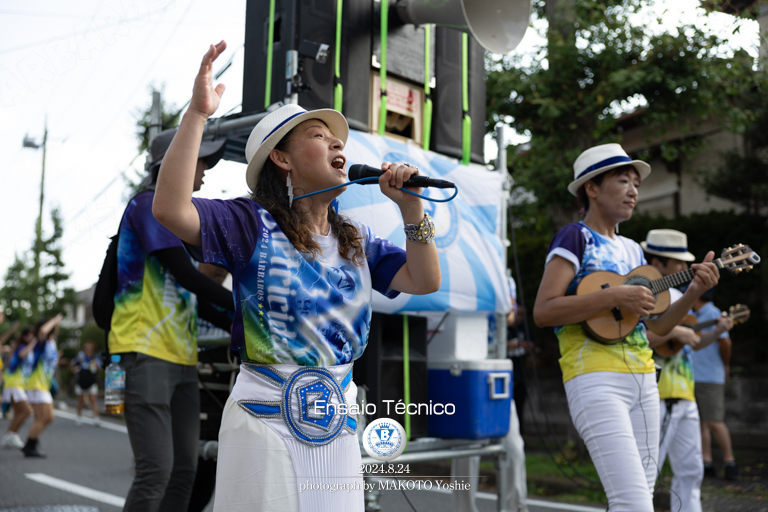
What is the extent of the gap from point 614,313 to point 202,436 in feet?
8.29

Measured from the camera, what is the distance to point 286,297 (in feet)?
6.19

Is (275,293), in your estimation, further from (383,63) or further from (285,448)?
(383,63)

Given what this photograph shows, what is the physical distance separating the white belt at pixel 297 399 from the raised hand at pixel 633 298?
5.08ft

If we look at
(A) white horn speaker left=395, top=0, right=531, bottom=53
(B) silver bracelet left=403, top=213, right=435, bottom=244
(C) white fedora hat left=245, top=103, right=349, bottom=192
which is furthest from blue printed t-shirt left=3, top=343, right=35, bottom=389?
(B) silver bracelet left=403, top=213, right=435, bottom=244

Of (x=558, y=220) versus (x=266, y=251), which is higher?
(x=558, y=220)

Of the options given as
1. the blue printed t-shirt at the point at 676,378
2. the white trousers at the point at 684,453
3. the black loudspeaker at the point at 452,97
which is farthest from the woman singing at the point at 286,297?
the blue printed t-shirt at the point at 676,378

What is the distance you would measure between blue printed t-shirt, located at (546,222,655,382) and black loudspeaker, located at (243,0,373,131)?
4.36 feet

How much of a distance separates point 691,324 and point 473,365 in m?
2.60

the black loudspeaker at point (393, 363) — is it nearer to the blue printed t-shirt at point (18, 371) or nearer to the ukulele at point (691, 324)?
the ukulele at point (691, 324)

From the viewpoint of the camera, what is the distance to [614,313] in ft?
10.2

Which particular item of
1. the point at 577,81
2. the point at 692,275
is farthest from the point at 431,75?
the point at 577,81

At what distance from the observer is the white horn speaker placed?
399 centimetres

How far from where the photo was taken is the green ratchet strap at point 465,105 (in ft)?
14.5

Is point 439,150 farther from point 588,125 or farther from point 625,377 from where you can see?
point 588,125
